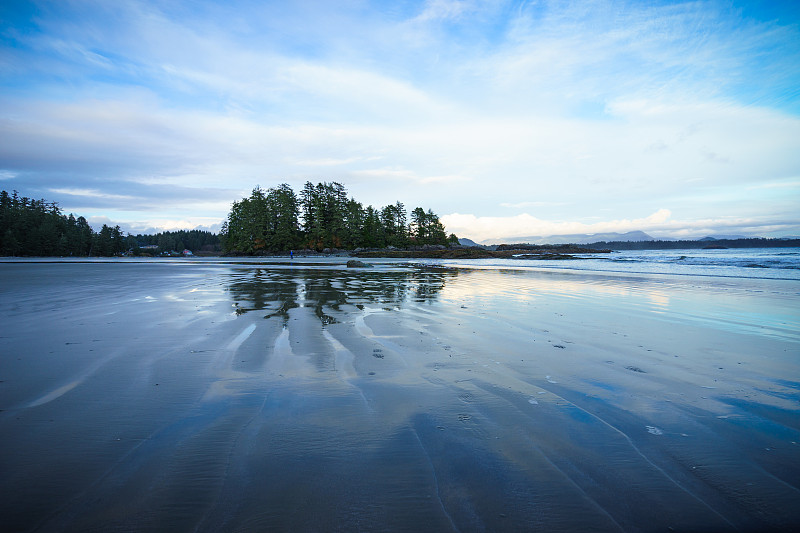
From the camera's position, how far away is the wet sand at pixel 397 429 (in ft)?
6.67

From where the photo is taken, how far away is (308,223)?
8175 cm

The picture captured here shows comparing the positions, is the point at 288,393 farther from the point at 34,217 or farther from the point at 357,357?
the point at 34,217

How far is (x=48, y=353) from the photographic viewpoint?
4.96 meters

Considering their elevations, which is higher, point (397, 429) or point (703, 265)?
point (397, 429)

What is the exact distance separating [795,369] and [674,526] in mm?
4522

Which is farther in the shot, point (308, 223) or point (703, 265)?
point (308, 223)

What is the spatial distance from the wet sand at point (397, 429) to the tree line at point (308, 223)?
73.6 meters

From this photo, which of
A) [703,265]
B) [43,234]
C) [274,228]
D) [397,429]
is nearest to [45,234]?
[43,234]

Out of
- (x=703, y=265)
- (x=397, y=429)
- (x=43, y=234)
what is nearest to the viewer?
(x=397, y=429)

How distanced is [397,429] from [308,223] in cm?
8221

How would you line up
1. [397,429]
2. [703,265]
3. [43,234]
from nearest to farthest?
[397,429] < [703,265] < [43,234]

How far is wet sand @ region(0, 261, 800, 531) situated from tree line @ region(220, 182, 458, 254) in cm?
7358

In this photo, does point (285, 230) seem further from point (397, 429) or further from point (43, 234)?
point (397, 429)

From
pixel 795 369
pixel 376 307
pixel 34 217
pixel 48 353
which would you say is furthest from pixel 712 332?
pixel 34 217
